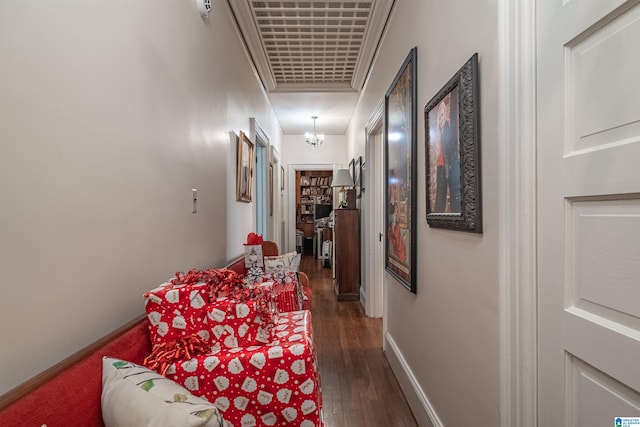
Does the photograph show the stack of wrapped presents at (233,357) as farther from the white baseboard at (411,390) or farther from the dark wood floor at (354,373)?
the dark wood floor at (354,373)

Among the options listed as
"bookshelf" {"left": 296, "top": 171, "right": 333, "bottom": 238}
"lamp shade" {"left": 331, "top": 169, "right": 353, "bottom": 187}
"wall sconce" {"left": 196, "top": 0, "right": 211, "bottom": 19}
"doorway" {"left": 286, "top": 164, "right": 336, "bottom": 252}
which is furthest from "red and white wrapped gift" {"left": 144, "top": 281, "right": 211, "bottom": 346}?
"bookshelf" {"left": 296, "top": 171, "right": 333, "bottom": 238}

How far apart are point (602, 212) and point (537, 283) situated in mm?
290

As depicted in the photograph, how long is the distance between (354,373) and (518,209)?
1.97 m

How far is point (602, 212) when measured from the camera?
2.47ft

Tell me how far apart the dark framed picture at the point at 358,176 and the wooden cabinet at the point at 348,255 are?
31cm

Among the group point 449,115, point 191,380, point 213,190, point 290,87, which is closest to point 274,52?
point 290,87

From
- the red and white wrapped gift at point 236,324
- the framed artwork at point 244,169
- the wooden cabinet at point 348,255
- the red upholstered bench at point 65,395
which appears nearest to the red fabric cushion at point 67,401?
the red upholstered bench at point 65,395

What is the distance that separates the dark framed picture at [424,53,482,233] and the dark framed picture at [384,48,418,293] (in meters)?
0.28

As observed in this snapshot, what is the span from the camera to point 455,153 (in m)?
1.37

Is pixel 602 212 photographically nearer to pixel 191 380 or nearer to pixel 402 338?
pixel 191 380

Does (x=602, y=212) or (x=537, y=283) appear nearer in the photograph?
(x=602, y=212)

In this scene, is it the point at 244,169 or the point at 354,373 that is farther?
the point at 244,169

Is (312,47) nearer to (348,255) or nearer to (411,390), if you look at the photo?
(348,255)

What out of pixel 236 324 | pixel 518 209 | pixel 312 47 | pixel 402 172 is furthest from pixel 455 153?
pixel 312 47
